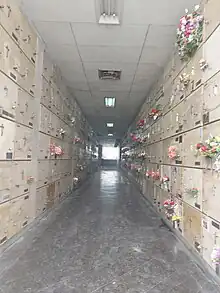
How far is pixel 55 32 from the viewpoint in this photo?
325cm

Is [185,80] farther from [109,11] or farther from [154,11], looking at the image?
[109,11]

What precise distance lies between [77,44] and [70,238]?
105 inches

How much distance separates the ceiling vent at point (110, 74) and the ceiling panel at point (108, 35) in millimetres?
1124

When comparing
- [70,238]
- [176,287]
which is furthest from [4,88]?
[176,287]

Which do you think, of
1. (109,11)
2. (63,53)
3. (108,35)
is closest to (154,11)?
(109,11)

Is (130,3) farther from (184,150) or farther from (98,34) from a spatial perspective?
(184,150)

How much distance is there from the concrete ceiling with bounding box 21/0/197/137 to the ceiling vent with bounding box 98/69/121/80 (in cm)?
10

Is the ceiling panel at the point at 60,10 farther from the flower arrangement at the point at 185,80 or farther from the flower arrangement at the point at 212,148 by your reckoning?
the flower arrangement at the point at 212,148

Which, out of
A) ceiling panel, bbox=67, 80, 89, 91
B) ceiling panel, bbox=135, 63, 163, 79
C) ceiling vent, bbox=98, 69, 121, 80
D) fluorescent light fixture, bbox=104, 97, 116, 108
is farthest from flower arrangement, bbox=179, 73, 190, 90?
fluorescent light fixture, bbox=104, 97, 116, 108

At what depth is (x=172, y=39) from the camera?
3348 mm

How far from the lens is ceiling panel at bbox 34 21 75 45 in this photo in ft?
10.0

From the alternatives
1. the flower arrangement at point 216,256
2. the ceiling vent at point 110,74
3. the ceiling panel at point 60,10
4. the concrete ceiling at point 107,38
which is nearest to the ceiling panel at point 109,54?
the concrete ceiling at point 107,38

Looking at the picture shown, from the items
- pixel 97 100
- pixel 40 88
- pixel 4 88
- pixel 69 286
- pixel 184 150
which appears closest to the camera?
pixel 69 286

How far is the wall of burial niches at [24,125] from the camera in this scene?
234 centimetres
